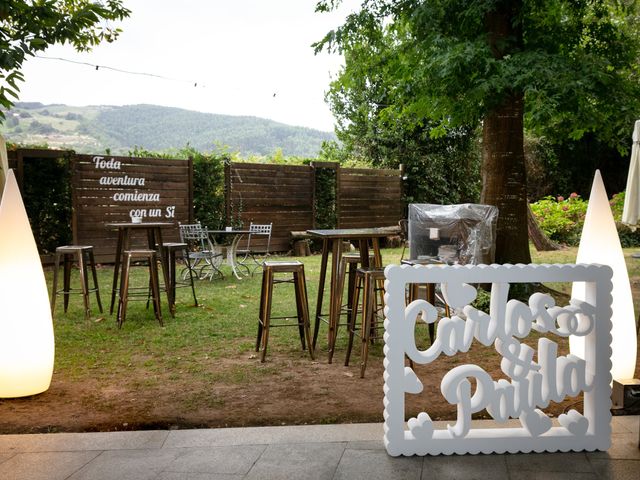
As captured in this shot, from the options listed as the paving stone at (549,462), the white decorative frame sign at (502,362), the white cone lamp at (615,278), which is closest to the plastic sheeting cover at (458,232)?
the white cone lamp at (615,278)

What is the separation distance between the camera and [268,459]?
104 inches

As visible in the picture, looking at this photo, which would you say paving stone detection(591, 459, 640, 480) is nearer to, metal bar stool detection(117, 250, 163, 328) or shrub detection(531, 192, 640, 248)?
metal bar stool detection(117, 250, 163, 328)

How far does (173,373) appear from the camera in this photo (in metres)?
4.29

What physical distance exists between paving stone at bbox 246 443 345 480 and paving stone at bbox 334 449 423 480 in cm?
5

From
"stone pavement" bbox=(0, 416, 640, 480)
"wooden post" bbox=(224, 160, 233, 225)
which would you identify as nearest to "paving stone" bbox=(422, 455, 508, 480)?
"stone pavement" bbox=(0, 416, 640, 480)

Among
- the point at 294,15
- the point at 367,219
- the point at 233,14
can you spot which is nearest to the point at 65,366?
the point at 367,219

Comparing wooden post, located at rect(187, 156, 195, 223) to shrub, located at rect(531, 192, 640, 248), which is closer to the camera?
wooden post, located at rect(187, 156, 195, 223)

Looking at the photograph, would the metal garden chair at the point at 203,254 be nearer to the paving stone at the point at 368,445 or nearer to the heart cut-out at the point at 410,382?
the paving stone at the point at 368,445

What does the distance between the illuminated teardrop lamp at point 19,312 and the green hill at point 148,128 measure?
898 inches

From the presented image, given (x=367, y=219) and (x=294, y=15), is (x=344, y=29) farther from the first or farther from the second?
(x=294, y=15)

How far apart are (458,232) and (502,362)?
3.90 meters

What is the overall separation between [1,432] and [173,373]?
4.34 feet

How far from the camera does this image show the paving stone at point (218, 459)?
255 cm

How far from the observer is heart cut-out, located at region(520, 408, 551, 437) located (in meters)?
2.67
